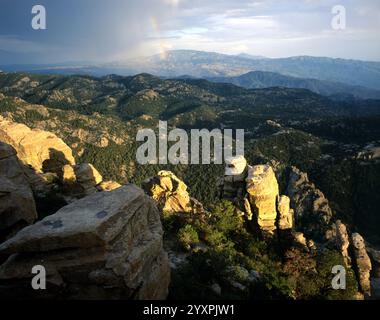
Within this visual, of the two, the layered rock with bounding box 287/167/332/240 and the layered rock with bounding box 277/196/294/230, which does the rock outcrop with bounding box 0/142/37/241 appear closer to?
the layered rock with bounding box 277/196/294/230

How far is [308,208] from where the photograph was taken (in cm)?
13875

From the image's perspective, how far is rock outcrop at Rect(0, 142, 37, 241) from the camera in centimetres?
2491

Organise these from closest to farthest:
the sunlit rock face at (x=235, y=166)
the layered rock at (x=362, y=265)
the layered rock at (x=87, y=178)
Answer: the layered rock at (x=87, y=178)
the sunlit rock face at (x=235, y=166)
the layered rock at (x=362, y=265)

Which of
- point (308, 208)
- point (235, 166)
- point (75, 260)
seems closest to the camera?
point (75, 260)

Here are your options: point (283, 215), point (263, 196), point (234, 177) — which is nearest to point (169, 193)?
point (234, 177)

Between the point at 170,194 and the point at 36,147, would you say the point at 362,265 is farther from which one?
the point at 36,147

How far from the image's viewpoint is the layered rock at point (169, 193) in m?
48.2

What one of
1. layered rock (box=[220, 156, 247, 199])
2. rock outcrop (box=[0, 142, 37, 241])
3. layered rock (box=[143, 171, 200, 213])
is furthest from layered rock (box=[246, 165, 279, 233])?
rock outcrop (box=[0, 142, 37, 241])

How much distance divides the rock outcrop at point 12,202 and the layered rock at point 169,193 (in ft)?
67.1

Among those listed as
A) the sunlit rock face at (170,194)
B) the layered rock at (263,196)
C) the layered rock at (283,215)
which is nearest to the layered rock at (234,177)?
the layered rock at (263,196)

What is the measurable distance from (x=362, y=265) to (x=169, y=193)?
129 feet

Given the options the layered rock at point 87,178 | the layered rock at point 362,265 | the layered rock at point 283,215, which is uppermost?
the layered rock at point 87,178

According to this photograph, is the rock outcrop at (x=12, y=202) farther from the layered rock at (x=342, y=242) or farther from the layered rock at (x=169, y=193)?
the layered rock at (x=342, y=242)
